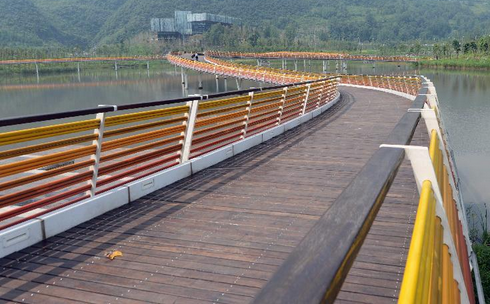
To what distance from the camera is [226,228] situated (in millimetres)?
5012

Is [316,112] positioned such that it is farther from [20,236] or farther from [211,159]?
[20,236]

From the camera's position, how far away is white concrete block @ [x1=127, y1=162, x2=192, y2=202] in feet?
19.7

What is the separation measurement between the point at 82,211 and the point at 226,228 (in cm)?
156

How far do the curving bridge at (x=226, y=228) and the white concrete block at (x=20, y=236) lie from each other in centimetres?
1

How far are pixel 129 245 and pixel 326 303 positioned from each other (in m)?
3.58

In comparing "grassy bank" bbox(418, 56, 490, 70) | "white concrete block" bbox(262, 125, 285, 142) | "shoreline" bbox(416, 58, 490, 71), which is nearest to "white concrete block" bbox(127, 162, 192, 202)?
"white concrete block" bbox(262, 125, 285, 142)

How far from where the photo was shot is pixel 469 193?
1778 cm

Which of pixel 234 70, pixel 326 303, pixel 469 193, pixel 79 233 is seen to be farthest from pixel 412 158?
pixel 234 70

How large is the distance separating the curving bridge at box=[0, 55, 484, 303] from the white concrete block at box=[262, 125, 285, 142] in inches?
104

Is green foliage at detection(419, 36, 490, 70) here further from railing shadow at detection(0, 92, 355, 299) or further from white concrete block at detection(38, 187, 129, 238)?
white concrete block at detection(38, 187, 129, 238)

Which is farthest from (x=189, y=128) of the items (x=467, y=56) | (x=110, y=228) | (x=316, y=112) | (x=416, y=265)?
(x=467, y=56)

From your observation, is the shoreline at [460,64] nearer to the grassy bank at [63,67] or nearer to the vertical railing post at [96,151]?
the grassy bank at [63,67]

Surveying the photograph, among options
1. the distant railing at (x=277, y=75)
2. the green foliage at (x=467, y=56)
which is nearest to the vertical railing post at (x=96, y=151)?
the distant railing at (x=277, y=75)

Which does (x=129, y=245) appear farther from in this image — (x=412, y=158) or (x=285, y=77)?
(x=285, y=77)
